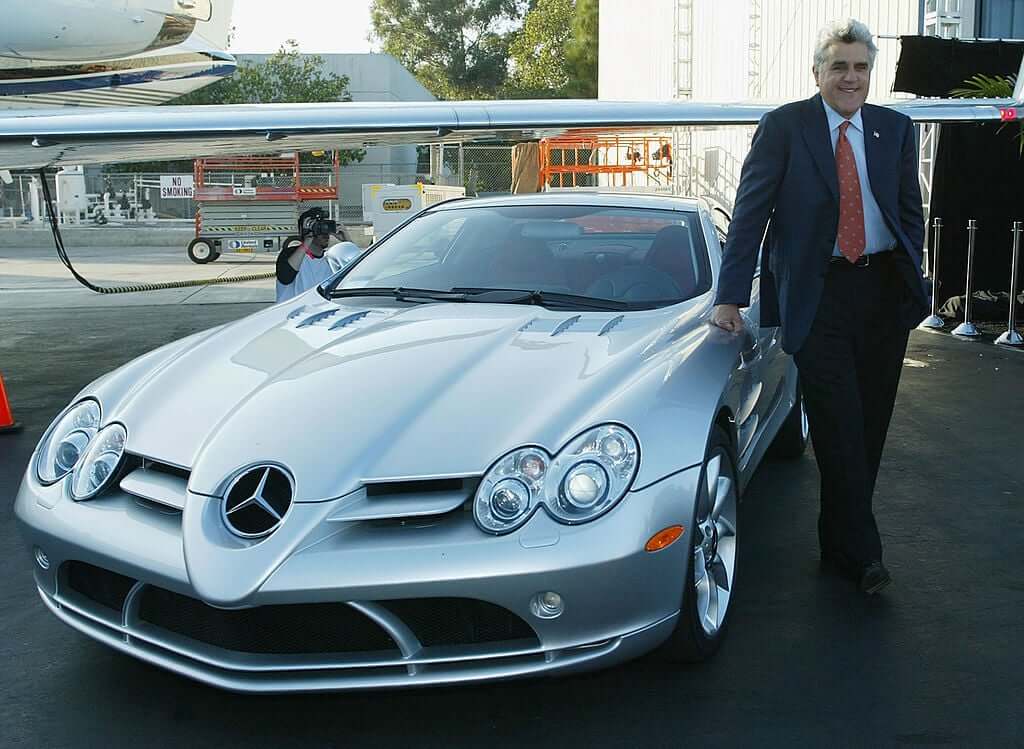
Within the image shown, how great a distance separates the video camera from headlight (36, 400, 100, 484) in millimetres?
3879

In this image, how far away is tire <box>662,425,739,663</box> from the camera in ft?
9.71

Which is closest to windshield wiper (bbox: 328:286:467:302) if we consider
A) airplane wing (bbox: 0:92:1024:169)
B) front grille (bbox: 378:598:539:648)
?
front grille (bbox: 378:598:539:648)

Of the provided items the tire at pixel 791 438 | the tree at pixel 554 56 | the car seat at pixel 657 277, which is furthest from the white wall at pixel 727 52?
the tree at pixel 554 56

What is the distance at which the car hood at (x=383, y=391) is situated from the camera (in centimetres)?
278

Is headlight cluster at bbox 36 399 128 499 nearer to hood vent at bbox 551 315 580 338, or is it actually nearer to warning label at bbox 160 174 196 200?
hood vent at bbox 551 315 580 338

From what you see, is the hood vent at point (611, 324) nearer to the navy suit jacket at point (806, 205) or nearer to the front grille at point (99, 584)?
the navy suit jacket at point (806, 205)

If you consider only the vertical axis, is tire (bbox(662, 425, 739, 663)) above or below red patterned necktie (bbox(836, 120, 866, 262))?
below

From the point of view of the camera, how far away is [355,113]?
8.21m

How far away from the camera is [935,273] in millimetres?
11047


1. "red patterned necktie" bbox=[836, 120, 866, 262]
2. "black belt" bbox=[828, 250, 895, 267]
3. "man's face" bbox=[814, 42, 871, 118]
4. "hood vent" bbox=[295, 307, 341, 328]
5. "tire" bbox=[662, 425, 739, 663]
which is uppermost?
"man's face" bbox=[814, 42, 871, 118]

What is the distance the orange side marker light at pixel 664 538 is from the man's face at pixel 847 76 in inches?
66.3

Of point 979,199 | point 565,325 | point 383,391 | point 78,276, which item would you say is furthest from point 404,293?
point 979,199

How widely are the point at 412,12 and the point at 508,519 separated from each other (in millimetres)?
76684

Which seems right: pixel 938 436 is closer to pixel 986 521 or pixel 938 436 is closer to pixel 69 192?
pixel 986 521
